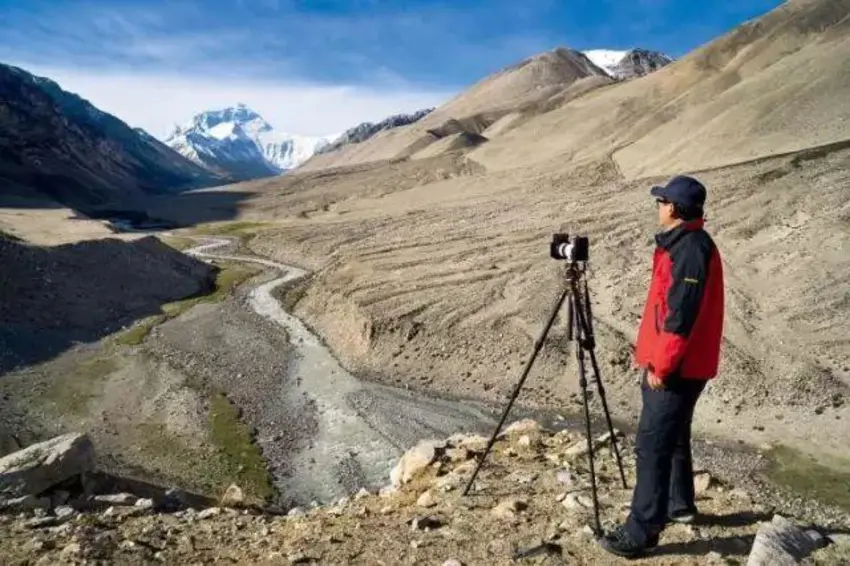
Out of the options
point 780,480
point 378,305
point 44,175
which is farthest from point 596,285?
point 44,175

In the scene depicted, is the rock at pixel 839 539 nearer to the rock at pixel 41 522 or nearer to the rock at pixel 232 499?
the rock at pixel 41 522

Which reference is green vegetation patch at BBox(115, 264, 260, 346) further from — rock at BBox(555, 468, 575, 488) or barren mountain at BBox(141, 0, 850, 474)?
rock at BBox(555, 468, 575, 488)

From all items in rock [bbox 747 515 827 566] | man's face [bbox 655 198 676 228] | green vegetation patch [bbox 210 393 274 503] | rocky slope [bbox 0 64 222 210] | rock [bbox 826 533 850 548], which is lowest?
green vegetation patch [bbox 210 393 274 503]

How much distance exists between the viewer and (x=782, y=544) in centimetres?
695

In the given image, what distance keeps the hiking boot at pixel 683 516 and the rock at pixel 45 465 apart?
Result: 36.2 ft

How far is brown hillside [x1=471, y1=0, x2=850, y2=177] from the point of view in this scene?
56.7 meters

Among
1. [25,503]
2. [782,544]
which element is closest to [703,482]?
[782,544]

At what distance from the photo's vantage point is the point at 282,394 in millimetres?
27062

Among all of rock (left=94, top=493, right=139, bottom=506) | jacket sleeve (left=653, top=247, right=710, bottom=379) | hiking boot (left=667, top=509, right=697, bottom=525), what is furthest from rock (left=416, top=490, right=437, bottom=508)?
rock (left=94, top=493, right=139, bottom=506)

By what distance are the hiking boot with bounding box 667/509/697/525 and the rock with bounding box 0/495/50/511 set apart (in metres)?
9.54

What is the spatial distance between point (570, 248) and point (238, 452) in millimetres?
16203

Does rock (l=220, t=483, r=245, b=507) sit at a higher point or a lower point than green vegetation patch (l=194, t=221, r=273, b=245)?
lower

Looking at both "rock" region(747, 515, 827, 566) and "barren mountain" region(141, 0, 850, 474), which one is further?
"barren mountain" region(141, 0, 850, 474)

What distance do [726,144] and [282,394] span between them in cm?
4857
